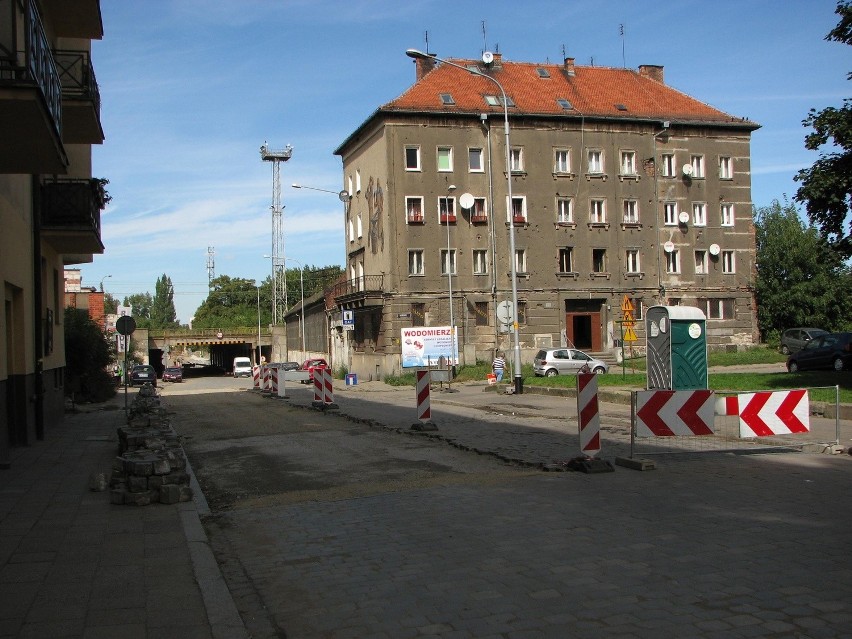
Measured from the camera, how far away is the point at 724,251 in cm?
4969

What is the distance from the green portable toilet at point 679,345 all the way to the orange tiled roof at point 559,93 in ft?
88.0

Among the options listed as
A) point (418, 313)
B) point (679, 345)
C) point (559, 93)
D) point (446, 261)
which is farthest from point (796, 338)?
point (679, 345)

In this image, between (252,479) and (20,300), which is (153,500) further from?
(20,300)

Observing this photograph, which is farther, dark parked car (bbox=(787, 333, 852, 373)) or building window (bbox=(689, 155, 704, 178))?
Result: building window (bbox=(689, 155, 704, 178))

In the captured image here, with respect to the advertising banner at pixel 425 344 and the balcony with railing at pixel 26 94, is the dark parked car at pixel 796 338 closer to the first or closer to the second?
the advertising banner at pixel 425 344

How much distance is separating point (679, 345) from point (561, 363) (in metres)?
17.9

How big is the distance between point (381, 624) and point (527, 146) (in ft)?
143

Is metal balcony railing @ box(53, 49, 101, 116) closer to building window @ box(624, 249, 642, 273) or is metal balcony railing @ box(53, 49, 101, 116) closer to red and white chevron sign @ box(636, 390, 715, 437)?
red and white chevron sign @ box(636, 390, 715, 437)

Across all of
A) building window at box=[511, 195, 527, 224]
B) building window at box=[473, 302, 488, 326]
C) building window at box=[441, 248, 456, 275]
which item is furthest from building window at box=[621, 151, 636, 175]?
building window at box=[473, 302, 488, 326]

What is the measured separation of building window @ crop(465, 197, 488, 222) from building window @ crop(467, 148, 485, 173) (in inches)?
63.9

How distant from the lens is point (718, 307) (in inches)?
1950

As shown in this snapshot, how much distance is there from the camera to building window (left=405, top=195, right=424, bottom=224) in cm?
4534

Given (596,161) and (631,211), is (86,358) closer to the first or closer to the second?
(596,161)

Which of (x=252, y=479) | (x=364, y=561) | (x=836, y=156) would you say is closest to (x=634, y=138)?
(x=836, y=156)
